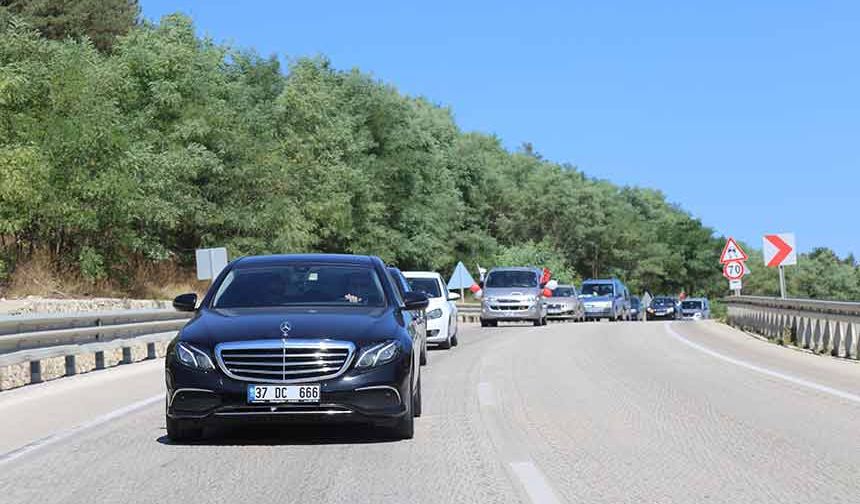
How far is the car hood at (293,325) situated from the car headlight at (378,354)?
7cm

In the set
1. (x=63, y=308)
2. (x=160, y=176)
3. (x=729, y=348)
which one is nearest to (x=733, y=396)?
(x=729, y=348)

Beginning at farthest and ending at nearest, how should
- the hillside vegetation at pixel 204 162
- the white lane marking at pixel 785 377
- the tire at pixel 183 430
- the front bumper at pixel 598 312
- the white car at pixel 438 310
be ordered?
the front bumper at pixel 598 312
the hillside vegetation at pixel 204 162
the white car at pixel 438 310
the white lane marking at pixel 785 377
the tire at pixel 183 430

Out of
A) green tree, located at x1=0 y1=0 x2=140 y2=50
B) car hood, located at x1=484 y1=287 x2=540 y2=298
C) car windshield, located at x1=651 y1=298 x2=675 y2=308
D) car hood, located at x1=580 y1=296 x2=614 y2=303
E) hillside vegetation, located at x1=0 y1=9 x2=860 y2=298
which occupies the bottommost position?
car windshield, located at x1=651 y1=298 x2=675 y2=308

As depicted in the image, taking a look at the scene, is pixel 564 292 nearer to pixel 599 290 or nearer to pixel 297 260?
pixel 599 290

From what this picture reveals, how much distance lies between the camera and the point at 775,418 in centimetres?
1133

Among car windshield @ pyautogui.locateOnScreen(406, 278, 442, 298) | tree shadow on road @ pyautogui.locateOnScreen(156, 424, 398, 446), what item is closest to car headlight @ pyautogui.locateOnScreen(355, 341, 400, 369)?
tree shadow on road @ pyautogui.locateOnScreen(156, 424, 398, 446)

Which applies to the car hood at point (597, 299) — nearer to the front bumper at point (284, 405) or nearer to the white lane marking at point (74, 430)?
the white lane marking at point (74, 430)

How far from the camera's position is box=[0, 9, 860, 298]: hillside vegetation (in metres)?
35.9

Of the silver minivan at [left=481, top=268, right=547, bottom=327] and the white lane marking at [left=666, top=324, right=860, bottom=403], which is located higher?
the silver minivan at [left=481, top=268, right=547, bottom=327]

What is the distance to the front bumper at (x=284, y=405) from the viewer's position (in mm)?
9148

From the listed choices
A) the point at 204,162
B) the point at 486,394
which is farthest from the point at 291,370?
the point at 204,162

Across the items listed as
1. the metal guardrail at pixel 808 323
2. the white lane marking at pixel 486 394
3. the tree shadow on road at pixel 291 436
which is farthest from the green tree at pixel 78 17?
the tree shadow on road at pixel 291 436

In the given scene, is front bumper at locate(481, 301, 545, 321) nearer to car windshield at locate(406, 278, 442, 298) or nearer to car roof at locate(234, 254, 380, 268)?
car windshield at locate(406, 278, 442, 298)

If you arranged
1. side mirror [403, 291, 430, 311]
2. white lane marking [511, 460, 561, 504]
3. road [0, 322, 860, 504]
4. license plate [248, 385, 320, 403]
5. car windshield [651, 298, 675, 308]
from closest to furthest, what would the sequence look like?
1. white lane marking [511, 460, 561, 504]
2. road [0, 322, 860, 504]
3. license plate [248, 385, 320, 403]
4. side mirror [403, 291, 430, 311]
5. car windshield [651, 298, 675, 308]
